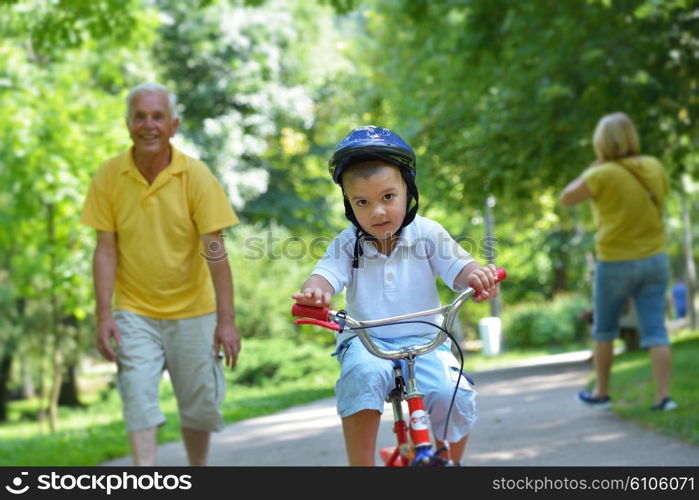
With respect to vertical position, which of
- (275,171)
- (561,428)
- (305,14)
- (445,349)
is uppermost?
(305,14)

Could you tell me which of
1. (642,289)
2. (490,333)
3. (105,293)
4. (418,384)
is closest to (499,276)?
(418,384)

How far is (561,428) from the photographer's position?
8.13 meters

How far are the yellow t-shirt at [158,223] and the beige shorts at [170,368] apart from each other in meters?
0.08

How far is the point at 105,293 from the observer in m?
5.69

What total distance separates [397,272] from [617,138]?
4649 millimetres

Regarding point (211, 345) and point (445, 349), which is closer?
point (445, 349)

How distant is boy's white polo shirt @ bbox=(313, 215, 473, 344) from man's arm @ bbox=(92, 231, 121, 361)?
84.5 inches

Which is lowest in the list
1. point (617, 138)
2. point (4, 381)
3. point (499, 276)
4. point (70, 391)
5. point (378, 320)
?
point (70, 391)

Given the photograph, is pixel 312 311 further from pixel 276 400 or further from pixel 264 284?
pixel 264 284

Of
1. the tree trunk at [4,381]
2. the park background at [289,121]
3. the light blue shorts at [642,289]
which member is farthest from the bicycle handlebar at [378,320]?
the tree trunk at [4,381]

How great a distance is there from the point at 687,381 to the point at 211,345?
5799 millimetres

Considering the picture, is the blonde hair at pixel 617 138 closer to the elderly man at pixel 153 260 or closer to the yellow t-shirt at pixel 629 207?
the yellow t-shirt at pixel 629 207
